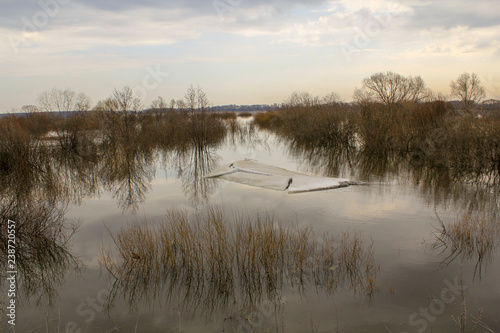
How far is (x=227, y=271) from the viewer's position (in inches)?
236

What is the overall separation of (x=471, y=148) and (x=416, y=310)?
33.5 feet

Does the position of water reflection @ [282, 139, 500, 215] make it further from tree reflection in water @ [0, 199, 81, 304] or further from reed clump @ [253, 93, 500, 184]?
tree reflection in water @ [0, 199, 81, 304]

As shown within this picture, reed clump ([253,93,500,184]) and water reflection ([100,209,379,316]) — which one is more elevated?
reed clump ([253,93,500,184])

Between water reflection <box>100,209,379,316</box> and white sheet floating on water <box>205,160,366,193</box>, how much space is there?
5.37 metres

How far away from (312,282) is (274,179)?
7.77 m

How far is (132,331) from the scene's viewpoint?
4809 mm

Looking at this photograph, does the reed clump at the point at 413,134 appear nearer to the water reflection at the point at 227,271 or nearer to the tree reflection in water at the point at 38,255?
the water reflection at the point at 227,271


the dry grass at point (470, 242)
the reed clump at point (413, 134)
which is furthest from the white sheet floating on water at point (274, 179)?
the dry grass at point (470, 242)

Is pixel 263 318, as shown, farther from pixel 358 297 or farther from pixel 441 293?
pixel 441 293

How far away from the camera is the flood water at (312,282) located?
4.95m

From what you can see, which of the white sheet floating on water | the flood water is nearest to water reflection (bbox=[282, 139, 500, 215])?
the flood water

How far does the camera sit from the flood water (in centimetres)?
495

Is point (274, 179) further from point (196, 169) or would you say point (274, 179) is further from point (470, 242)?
point (470, 242)

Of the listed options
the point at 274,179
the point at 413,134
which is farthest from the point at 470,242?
the point at 413,134
